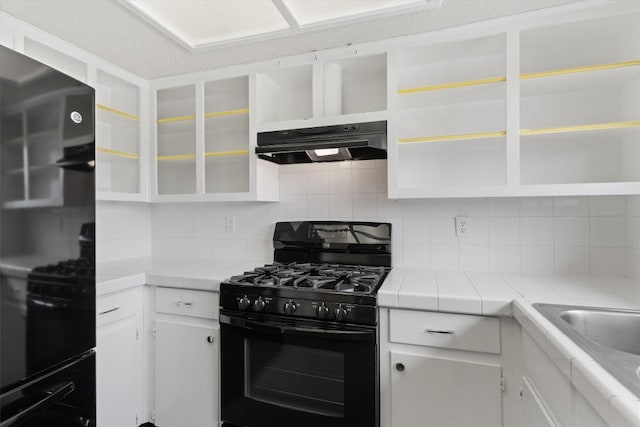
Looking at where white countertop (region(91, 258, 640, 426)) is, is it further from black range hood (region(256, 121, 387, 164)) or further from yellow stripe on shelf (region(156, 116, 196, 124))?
yellow stripe on shelf (region(156, 116, 196, 124))

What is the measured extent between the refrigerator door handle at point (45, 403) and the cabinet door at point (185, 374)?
615mm

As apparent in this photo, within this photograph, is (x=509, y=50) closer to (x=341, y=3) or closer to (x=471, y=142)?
(x=471, y=142)

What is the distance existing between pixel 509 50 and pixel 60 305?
85.8 inches

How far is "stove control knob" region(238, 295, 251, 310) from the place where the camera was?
1.57 meters

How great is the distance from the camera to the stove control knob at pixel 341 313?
1.42 metres

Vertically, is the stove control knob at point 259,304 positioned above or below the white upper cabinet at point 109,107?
below

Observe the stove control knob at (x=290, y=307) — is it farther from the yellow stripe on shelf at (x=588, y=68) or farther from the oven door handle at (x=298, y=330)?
the yellow stripe on shelf at (x=588, y=68)

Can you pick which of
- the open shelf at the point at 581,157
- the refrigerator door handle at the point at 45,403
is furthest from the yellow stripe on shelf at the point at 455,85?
the refrigerator door handle at the point at 45,403

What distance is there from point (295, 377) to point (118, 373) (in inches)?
37.6

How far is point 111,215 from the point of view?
92.7 inches

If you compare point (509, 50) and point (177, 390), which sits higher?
point (509, 50)

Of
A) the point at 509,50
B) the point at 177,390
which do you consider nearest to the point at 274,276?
the point at 177,390

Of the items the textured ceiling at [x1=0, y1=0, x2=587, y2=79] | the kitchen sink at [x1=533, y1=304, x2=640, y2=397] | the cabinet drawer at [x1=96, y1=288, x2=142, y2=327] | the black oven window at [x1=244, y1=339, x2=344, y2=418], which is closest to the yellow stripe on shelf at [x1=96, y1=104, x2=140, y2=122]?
the textured ceiling at [x1=0, y1=0, x2=587, y2=79]

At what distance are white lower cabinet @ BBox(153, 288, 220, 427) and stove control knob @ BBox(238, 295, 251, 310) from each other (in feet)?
0.67
